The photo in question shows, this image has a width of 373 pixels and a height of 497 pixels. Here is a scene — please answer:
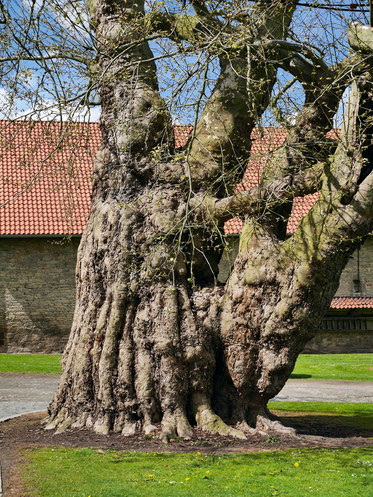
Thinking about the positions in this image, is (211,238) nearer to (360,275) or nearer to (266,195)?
(266,195)

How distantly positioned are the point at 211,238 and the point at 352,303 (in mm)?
17308

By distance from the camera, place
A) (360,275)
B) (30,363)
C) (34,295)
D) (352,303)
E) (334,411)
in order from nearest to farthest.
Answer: (334,411), (30,363), (34,295), (352,303), (360,275)

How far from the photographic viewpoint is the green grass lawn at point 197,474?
5926 millimetres

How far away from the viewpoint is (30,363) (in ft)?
64.0

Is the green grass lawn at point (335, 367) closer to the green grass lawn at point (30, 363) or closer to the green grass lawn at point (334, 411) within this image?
the green grass lawn at point (334, 411)

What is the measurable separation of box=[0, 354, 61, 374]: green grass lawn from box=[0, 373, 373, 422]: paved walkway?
69 cm

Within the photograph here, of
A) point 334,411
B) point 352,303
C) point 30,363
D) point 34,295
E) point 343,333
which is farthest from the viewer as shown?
point 343,333

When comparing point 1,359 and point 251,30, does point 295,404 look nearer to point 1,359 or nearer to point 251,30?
point 251,30

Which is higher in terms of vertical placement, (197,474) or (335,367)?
(197,474)

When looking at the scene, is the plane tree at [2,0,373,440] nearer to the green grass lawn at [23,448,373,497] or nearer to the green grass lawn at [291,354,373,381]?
the green grass lawn at [23,448,373,497]

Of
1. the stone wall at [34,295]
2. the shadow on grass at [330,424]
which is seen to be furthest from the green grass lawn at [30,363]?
the shadow on grass at [330,424]

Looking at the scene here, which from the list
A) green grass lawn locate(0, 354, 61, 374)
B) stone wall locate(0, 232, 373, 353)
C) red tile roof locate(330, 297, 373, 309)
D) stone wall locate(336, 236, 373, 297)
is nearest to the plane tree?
green grass lawn locate(0, 354, 61, 374)

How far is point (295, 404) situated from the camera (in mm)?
13156

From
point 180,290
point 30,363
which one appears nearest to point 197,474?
point 180,290
